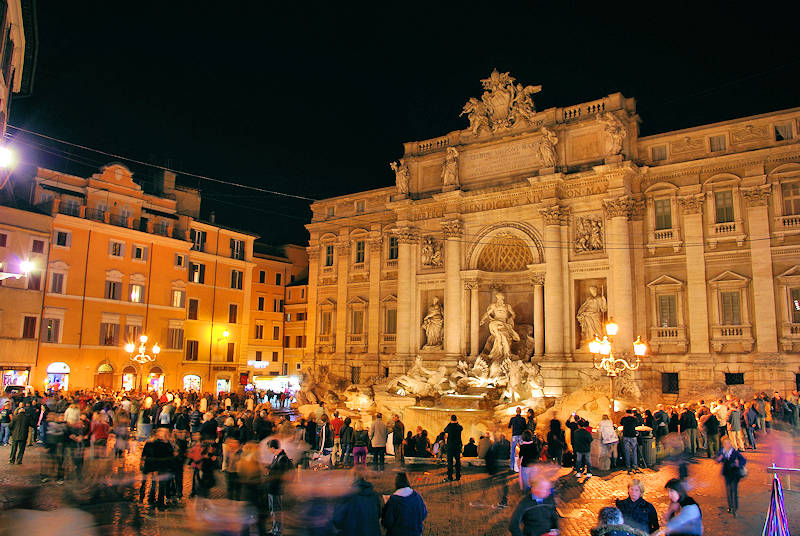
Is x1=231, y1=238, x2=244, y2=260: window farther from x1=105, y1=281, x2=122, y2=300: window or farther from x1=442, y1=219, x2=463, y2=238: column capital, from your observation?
x1=442, y1=219, x2=463, y2=238: column capital

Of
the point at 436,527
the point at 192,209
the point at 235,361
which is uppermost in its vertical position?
the point at 192,209

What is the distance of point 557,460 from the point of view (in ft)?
52.9

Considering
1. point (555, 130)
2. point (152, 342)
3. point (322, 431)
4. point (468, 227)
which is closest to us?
point (322, 431)

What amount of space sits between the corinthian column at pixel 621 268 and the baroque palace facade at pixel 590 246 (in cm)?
6

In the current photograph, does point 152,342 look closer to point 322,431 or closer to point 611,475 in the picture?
point 322,431

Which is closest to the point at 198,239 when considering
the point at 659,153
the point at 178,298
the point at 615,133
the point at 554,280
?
the point at 178,298

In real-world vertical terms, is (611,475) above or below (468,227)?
below

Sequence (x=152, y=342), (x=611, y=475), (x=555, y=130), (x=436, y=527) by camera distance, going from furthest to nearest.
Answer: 1. (x=152, y=342)
2. (x=555, y=130)
3. (x=611, y=475)
4. (x=436, y=527)

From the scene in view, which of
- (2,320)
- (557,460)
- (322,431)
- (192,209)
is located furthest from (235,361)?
(557,460)

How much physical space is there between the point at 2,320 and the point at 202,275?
43.5 feet

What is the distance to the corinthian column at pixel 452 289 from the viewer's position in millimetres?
32438

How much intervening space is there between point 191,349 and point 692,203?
1240 inches

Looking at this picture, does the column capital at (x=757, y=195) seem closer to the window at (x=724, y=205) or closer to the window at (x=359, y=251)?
the window at (x=724, y=205)

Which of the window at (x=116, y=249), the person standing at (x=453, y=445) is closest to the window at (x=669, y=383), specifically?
the person standing at (x=453, y=445)
